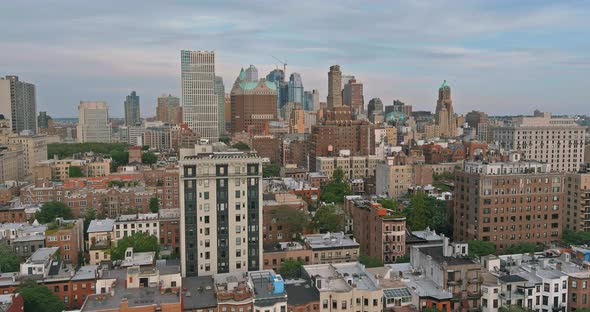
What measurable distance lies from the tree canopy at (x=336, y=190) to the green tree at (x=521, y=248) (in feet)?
188

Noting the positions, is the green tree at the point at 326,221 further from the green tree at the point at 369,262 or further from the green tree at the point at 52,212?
the green tree at the point at 52,212

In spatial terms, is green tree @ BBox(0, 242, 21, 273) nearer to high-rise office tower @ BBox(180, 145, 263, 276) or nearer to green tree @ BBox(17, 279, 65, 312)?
green tree @ BBox(17, 279, 65, 312)

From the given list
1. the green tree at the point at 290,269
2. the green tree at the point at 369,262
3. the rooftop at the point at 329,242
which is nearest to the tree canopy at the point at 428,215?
the rooftop at the point at 329,242

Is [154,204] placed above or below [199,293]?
above

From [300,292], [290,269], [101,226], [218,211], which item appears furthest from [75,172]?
[300,292]

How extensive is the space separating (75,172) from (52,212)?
73.1 metres

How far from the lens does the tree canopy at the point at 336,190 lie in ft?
476

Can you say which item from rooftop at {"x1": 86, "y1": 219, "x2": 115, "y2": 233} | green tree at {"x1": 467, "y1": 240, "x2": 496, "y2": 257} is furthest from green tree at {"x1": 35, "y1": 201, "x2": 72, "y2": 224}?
green tree at {"x1": 467, "y1": 240, "x2": 496, "y2": 257}

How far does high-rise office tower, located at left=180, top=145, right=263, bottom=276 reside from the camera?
7344cm

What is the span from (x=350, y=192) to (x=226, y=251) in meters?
84.6

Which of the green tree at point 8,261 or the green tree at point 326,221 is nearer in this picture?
the green tree at point 8,261

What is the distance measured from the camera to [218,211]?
74000 mm

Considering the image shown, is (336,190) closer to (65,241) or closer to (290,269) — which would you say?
(290,269)

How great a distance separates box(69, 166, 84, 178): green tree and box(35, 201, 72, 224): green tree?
6670 cm
